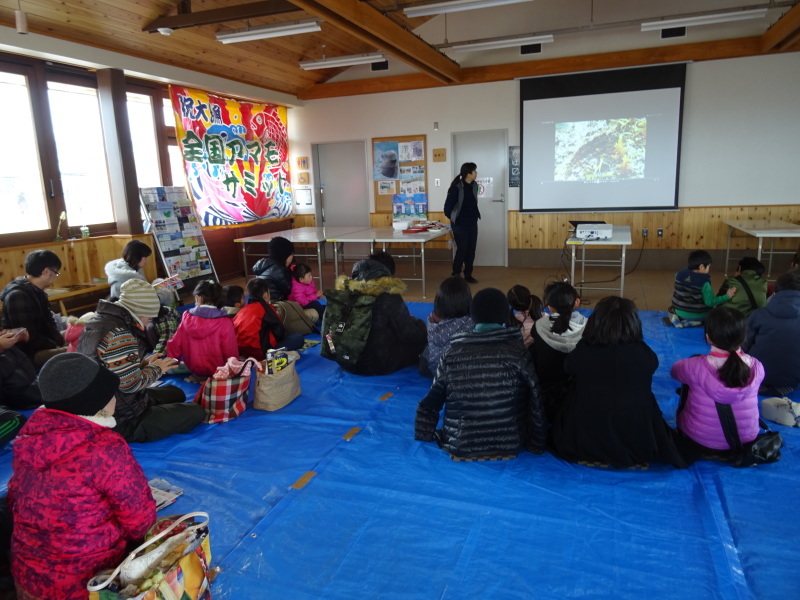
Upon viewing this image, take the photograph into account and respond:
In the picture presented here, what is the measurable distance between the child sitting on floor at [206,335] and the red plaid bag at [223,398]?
1.43 ft

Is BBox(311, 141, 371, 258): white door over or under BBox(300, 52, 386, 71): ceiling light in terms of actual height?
under

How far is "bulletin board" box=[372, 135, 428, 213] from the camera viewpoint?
28.6 feet

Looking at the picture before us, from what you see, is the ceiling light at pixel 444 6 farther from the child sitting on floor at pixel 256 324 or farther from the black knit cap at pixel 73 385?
the black knit cap at pixel 73 385

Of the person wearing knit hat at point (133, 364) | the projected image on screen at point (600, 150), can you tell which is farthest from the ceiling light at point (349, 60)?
the person wearing knit hat at point (133, 364)

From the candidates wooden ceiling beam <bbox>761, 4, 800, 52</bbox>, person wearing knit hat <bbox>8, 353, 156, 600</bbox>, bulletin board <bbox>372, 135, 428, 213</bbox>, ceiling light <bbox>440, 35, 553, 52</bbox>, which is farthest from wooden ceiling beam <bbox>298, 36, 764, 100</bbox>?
person wearing knit hat <bbox>8, 353, 156, 600</bbox>

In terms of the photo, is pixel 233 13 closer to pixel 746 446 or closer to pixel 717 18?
pixel 717 18

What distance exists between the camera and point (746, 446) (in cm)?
253

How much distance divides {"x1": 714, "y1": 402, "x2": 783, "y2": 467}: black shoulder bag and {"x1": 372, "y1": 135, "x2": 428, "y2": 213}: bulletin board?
267 inches

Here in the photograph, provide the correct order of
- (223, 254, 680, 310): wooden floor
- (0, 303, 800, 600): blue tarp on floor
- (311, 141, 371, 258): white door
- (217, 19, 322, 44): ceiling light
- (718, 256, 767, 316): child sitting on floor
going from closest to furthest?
(0, 303, 800, 600): blue tarp on floor → (718, 256, 767, 316): child sitting on floor → (217, 19, 322, 44): ceiling light → (223, 254, 680, 310): wooden floor → (311, 141, 371, 258): white door

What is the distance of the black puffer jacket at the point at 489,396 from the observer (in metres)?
2.50

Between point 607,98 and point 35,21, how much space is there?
22.0 ft

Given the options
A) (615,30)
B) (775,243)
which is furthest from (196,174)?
(775,243)

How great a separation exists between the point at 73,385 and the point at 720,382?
2528mm

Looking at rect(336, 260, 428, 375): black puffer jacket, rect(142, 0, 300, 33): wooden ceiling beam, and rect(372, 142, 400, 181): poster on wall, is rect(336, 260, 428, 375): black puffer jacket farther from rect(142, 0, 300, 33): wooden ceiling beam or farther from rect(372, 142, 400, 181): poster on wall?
rect(372, 142, 400, 181): poster on wall
